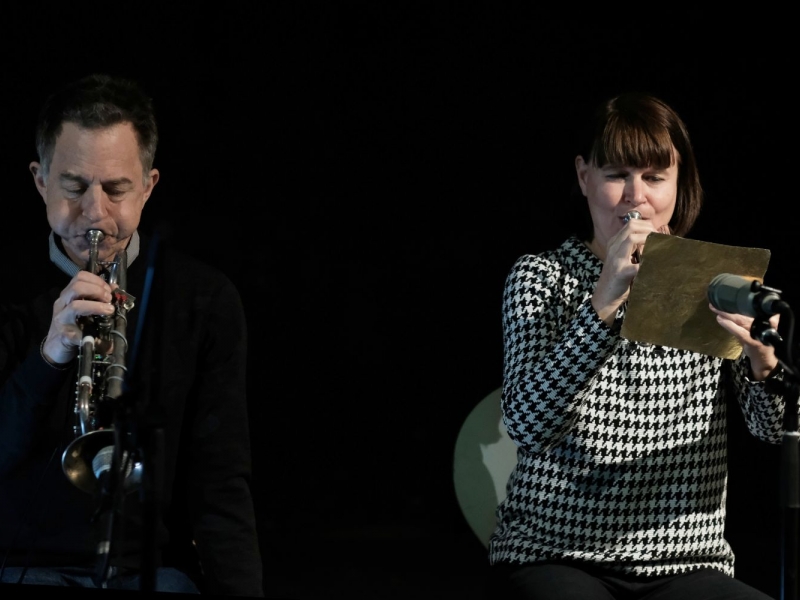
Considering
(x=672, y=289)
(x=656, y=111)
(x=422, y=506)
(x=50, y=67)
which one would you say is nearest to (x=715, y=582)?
(x=672, y=289)

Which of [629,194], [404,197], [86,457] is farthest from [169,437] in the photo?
[404,197]

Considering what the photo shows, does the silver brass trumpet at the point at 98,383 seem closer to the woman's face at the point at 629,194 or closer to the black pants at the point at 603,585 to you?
the black pants at the point at 603,585

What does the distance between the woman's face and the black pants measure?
2.27 ft

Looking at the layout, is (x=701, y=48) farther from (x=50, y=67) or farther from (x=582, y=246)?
(x=50, y=67)

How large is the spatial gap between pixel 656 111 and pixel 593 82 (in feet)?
4.50

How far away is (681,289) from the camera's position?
2.01 metres

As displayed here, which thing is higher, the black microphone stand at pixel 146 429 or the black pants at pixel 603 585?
the black microphone stand at pixel 146 429

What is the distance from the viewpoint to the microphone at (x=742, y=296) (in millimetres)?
1732

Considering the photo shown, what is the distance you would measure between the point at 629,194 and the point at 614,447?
0.52 meters

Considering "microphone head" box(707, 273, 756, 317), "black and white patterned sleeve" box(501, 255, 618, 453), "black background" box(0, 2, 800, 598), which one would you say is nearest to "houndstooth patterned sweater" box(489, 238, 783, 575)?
"black and white patterned sleeve" box(501, 255, 618, 453)

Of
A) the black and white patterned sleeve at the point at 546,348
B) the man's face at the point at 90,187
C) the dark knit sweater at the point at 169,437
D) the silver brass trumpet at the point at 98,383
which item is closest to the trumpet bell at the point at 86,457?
the silver brass trumpet at the point at 98,383

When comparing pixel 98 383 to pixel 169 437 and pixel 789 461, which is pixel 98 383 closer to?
pixel 169 437

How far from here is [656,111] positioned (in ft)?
7.93

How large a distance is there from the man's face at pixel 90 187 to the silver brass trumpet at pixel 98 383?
0.03 metres
